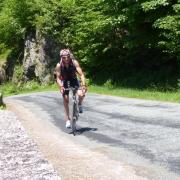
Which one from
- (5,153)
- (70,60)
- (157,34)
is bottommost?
(5,153)

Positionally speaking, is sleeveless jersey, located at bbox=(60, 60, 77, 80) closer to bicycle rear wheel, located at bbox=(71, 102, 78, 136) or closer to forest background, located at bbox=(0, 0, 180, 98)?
bicycle rear wheel, located at bbox=(71, 102, 78, 136)

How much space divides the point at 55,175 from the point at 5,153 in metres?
2.53

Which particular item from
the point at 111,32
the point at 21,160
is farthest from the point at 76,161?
the point at 111,32

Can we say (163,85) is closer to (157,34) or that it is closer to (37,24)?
(157,34)

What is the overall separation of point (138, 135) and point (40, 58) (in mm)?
37678

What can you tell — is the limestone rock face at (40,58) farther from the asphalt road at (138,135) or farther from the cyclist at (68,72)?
the cyclist at (68,72)

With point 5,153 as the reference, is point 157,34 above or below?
above

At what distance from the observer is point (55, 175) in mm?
6906

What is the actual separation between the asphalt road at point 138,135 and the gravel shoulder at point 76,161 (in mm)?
225

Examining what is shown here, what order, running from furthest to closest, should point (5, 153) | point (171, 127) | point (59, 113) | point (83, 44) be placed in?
point (83, 44), point (59, 113), point (171, 127), point (5, 153)

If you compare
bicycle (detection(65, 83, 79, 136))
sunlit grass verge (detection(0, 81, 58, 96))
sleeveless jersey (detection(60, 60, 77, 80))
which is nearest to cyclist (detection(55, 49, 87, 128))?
sleeveless jersey (detection(60, 60, 77, 80))

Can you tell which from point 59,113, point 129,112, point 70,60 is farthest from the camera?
point 59,113

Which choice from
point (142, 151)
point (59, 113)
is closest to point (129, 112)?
point (59, 113)

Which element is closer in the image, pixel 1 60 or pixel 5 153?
pixel 5 153
